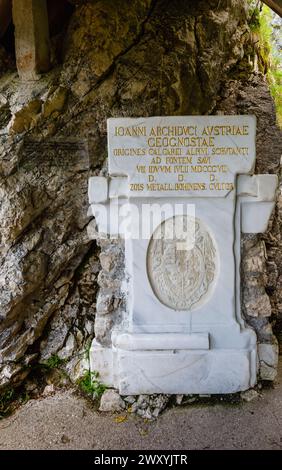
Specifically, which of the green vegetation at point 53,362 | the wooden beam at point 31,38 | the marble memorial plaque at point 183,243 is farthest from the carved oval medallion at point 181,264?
the wooden beam at point 31,38

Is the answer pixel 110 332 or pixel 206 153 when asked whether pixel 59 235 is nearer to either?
pixel 110 332

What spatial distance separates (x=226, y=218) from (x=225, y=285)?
622mm

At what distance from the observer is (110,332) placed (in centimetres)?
361

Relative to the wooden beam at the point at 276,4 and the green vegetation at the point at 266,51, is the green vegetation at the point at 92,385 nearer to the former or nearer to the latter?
the wooden beam at the point at 276,4

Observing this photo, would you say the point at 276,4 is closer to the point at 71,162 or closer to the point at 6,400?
the point at 71,162

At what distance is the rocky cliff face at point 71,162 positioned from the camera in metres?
4.03

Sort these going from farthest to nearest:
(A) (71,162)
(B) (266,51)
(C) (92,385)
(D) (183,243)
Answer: (B) (266,51), (A) (71,162), (C) (92,385), (D) (183,243)

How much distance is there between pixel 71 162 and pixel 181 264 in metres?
1.88

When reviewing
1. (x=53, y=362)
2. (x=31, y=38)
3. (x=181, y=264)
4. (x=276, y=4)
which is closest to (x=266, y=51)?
(x=276, y=4)

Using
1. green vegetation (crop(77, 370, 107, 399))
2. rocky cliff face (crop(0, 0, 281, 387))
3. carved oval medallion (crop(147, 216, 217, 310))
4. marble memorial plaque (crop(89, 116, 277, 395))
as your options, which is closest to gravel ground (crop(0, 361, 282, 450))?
green vegetation (crop(77, 370, 107, 399))

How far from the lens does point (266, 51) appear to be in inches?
271

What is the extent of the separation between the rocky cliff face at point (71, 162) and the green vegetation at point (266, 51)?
2.15 m

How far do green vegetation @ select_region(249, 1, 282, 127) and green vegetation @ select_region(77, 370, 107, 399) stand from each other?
501 centimetres

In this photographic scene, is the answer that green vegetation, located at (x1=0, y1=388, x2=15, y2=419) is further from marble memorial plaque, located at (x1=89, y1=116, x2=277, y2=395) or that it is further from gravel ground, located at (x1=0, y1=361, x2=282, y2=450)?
marble memorial plaque, located at (x1=89, y1=116, x2=277, y2=395)
